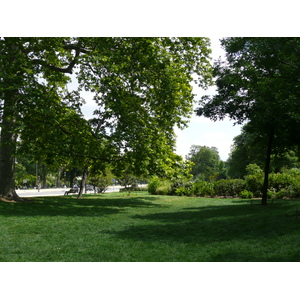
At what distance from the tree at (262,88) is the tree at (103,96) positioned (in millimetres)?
3185

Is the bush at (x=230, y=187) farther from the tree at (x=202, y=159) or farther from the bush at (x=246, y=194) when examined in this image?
the tree at (x=202, y=159)

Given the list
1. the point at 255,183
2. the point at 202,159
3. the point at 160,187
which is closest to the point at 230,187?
the point at 255,183

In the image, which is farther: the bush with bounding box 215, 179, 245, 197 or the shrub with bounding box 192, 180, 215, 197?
the shrub with bounding box 192, 180, 215, 197

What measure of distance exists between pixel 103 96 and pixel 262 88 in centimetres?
893

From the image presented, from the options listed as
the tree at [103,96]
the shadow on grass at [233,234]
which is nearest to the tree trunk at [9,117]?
the tree at [103,96]

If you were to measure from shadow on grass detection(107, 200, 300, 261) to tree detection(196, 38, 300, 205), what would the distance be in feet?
13.1

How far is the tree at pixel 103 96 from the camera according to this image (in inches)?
623

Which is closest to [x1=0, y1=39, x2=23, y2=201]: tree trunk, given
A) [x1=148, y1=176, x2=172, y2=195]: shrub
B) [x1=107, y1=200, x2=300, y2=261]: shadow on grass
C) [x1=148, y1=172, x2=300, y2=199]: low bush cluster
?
[x1=107, y1=200, x2=300, y2=261]: shadow on grass

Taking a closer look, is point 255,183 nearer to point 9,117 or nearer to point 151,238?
point 151,238

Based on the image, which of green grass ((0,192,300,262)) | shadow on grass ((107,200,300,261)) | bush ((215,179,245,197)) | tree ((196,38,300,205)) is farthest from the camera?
bush ((215,179,245,197))

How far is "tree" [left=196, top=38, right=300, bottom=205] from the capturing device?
1177 centimetres

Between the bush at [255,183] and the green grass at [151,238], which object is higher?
the bush at [255,183]

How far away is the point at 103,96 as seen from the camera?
17.8 meters

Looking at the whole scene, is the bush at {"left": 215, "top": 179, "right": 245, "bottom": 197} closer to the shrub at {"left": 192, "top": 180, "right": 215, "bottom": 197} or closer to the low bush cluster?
the low bush cluster
